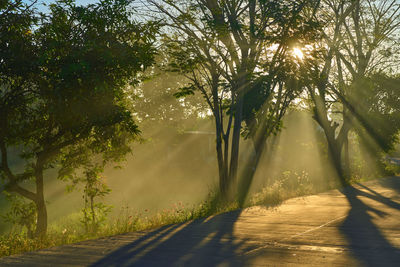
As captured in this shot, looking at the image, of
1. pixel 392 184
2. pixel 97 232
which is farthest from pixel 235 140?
pixel 392 184

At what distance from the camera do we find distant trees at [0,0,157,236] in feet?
28.9

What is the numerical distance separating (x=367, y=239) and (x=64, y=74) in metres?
6.25

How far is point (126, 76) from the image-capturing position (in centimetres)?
996

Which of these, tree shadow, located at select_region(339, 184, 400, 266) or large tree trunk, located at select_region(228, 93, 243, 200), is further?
large tree trunk, located at select_region(228, 93, 243, 200)

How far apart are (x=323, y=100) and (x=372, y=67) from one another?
6.36m

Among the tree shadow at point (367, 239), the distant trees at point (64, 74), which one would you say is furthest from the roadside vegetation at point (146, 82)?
the tree shadow at point (367, 239)

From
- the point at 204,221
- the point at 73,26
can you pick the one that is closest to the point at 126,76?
the point at 73,26

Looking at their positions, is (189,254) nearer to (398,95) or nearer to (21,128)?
(21,128)

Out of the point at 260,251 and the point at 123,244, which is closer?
the point at 260,251

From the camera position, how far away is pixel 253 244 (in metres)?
7.31

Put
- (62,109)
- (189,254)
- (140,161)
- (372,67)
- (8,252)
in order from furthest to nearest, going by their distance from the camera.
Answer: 1. (140,161)
2. (372,67)
3. (62,109)
4. (8,252)
5. (189,254)

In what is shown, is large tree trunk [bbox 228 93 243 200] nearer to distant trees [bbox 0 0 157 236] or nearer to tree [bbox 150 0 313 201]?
tree [bbox 150 0 313 201]

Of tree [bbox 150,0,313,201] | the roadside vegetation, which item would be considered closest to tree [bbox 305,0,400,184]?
the roadside vegetation

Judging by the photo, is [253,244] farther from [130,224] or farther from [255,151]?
[255,151]
